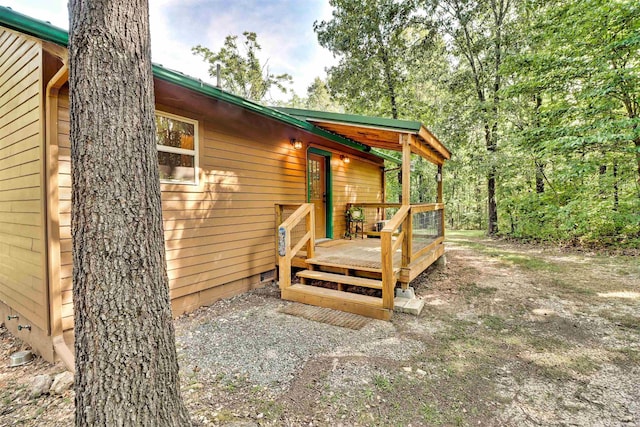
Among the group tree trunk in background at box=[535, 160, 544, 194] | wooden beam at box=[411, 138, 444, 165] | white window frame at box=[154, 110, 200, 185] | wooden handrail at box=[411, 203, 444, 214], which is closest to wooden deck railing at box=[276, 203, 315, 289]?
white window frame at box=[154, 110, 200, 185]

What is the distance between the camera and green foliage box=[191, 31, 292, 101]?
1984 cm

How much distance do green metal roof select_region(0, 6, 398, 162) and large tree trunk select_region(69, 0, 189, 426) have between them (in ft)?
3.89

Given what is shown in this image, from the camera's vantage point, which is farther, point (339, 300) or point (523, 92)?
point (523, 92)

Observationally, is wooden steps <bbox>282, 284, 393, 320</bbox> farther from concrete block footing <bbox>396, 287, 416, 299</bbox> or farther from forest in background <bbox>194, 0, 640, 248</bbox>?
forest in background <bbox>194, 0, 640, 248</bbox>

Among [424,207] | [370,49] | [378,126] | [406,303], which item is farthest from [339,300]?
[370,49]

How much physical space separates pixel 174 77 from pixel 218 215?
1970 millimetres

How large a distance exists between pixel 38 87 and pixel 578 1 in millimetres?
11399

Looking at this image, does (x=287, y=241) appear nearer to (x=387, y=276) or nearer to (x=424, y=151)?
(x=387, y=276)

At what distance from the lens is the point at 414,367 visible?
268 centimetres

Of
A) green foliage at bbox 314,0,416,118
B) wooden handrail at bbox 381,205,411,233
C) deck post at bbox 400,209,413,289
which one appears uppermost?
green foliage at bbox 314,0,416,118

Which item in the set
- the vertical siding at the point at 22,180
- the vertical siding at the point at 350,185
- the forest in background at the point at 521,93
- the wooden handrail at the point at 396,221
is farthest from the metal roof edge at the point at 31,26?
the forest in background at the point at 521,93

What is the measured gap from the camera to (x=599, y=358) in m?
2.82

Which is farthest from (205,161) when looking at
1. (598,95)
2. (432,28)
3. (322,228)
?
(432,28)

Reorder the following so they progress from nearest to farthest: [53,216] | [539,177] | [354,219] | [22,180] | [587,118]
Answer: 1. [53,216]
2. [22,180]
3. [354,219]
4. [587,118]
5. [539,177]
